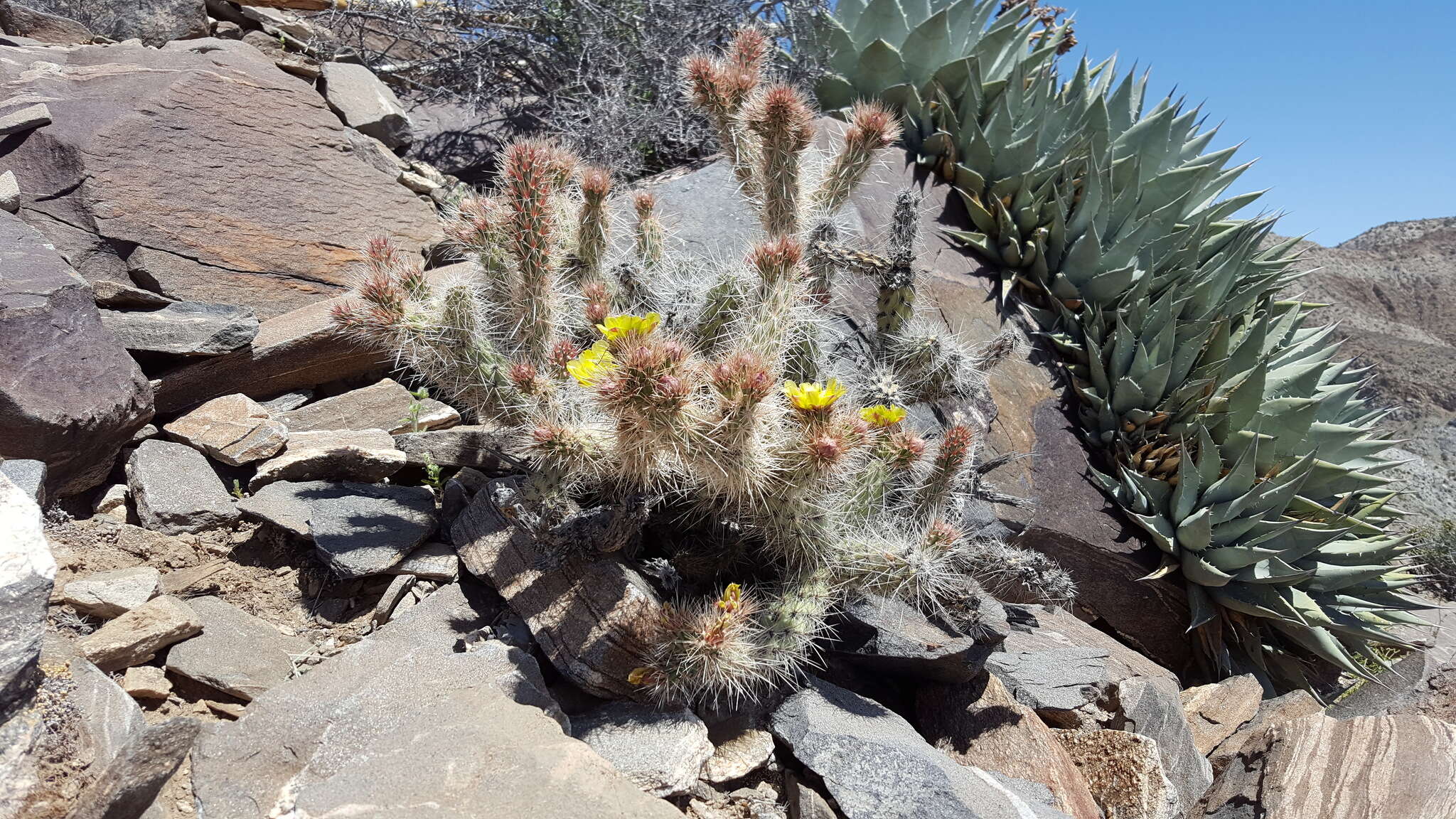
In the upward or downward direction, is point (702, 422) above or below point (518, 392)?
above

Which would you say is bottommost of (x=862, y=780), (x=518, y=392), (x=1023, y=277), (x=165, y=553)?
(x=165, y=553)

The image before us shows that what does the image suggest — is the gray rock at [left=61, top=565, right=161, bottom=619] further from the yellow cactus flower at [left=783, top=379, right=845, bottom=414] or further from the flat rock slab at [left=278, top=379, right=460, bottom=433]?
the yellow cactus flower at [left=783, top=379, right=845, bottom=414]

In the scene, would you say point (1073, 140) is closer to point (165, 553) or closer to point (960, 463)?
point (960, 463)

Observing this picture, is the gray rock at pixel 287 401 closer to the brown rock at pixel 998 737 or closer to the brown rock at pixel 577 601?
the brown rock at pixel 577 601

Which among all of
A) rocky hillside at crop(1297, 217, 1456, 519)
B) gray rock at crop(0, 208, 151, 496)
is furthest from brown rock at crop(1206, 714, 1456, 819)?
rocky hillside at crop(1297, 217, 1456, 519)

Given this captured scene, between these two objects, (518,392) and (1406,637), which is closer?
(518,392)

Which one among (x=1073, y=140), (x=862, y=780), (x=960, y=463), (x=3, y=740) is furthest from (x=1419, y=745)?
(x=3, y=740)

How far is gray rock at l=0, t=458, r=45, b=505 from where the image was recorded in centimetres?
286

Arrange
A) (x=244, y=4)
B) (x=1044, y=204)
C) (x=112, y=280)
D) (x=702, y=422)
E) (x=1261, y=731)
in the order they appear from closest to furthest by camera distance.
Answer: (x=702, y=422)
(x=1261, y=731)
(x=112, y=280)
(x=1044, y=204)
(x=244, y=4)

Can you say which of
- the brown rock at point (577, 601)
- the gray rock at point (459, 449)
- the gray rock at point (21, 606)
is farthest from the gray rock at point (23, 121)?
the brown rock at point (577, 601)

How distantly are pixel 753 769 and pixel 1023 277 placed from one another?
3638 mm

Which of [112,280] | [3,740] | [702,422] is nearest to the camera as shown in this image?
[3,740]

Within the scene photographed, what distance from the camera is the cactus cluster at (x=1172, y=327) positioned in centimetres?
441

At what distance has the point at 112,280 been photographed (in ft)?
13.8
